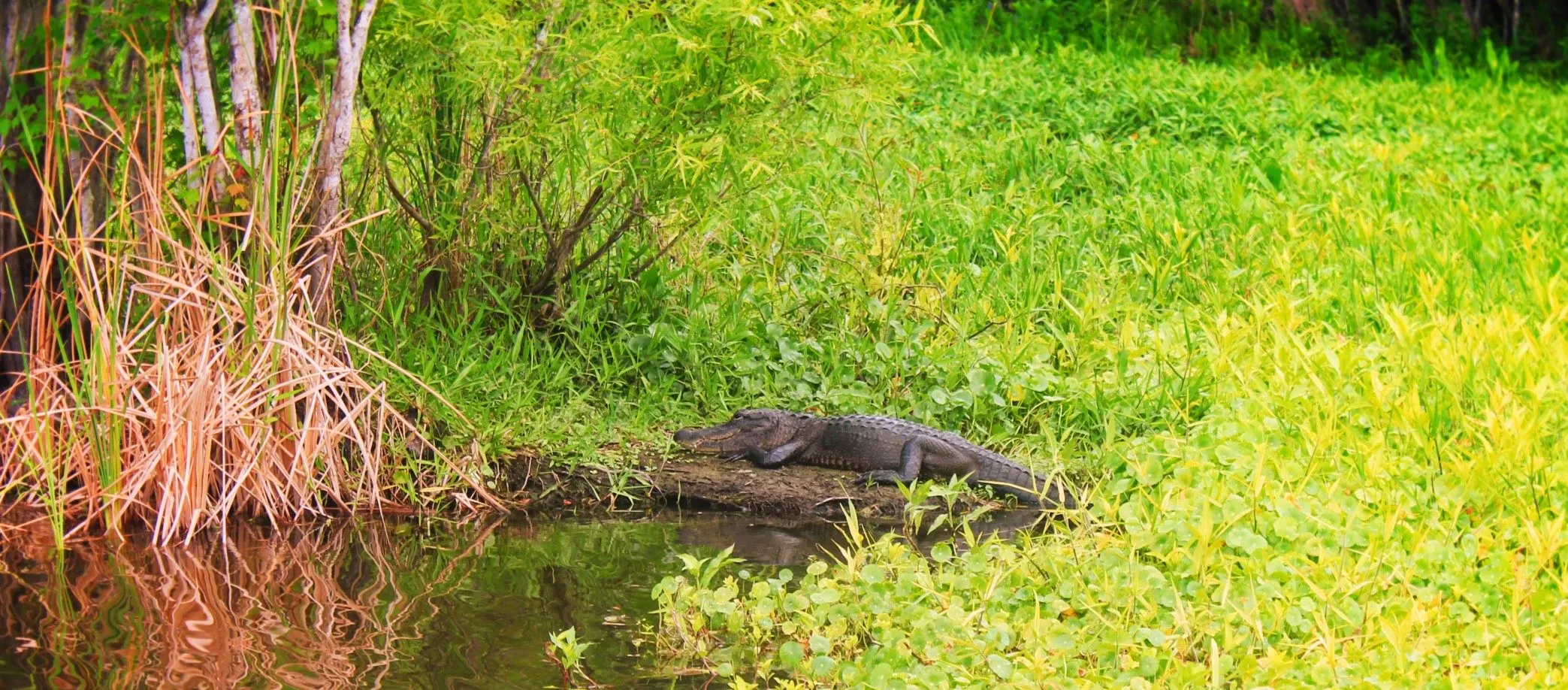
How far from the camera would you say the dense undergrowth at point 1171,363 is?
3482mm

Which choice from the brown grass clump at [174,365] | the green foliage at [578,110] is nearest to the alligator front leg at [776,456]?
the green foliage at [578,110]

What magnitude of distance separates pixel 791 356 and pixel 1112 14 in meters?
7.55

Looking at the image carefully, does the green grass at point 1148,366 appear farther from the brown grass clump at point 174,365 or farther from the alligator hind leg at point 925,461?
the brown grass clump at point 174,365

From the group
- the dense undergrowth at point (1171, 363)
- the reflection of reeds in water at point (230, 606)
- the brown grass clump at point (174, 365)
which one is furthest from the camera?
the brown grass clump at point (174, 365)

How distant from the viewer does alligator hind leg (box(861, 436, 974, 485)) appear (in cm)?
518

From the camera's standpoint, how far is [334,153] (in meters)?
5.00

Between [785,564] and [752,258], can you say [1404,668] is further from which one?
[752,258]

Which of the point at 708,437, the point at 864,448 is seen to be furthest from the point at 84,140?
the point at 864,448

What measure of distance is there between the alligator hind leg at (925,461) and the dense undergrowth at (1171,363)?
373 millimetres

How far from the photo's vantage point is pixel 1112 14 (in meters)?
12.5

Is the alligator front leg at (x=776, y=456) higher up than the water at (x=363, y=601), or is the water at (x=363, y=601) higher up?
the water at (x=363, y=601)

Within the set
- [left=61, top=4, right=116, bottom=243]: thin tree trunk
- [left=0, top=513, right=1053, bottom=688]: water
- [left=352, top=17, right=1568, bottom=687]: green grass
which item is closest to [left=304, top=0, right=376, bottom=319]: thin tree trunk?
[left=352, top=17, right=1568, bottom=687]: green grass

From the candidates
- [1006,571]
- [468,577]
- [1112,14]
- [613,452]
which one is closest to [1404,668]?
[1006,571]

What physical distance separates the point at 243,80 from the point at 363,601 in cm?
176
